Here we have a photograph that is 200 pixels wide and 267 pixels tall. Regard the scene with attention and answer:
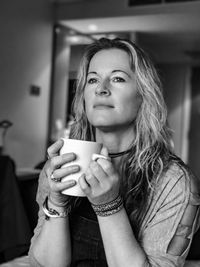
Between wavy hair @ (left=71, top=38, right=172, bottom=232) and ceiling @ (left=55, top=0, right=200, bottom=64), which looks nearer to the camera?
wavy hair @ (left=71, top=38, right=172, bottom=232)

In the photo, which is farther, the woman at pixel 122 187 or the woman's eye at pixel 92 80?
the woman's eye at pixel 92 80

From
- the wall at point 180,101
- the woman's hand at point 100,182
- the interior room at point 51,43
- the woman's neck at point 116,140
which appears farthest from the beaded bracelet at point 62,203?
the wall at point 180,101

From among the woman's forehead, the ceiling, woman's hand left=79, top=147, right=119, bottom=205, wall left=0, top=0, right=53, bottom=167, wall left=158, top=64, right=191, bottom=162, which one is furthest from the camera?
wall left=158, top=64, right=191, bottom=162

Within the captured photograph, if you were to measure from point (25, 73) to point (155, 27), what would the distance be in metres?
2.04

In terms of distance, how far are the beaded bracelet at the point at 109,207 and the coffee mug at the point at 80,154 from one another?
5cm

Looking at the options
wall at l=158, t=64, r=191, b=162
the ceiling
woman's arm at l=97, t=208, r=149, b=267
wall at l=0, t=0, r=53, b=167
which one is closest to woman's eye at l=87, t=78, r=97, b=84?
woman's arm at l=97, t=208, r=149, b=267

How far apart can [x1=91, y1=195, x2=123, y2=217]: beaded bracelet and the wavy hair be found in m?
0.13

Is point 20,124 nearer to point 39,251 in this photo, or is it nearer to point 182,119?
point 39,251

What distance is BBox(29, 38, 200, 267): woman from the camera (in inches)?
30.0

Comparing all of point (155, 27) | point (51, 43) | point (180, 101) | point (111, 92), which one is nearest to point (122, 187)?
point (111, 92)

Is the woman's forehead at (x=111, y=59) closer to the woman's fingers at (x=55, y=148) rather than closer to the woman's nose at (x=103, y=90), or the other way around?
the woman's nose at (x=103, y=90)

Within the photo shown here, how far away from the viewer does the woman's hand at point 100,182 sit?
718mm

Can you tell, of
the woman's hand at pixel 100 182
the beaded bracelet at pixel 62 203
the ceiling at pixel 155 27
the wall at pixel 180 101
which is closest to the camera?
the woman's hand at pixel 100 182

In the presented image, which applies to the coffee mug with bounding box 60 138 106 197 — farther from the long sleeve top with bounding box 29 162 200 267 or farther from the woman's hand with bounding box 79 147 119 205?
the long sleeve top with bounding box 29 162 200 267
